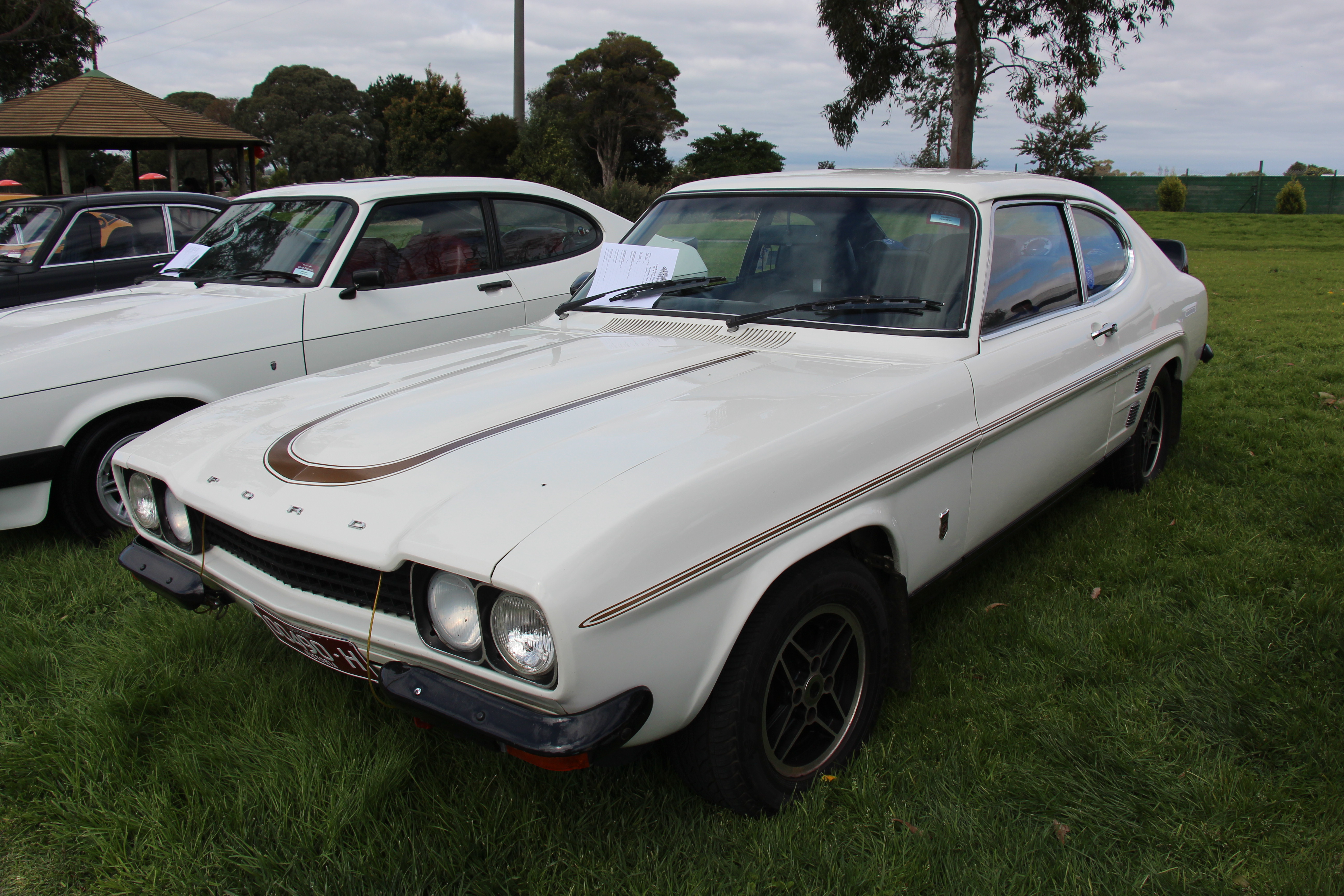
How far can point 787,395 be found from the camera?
2.30 m

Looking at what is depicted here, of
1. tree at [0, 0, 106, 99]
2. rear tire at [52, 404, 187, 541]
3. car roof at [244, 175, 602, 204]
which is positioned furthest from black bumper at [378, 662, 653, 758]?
tree at [0, 0, 106, 99]

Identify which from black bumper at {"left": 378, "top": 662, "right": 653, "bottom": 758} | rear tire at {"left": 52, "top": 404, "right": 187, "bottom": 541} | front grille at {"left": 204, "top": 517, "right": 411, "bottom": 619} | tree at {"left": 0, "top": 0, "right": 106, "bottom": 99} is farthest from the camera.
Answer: tree at {"left": 0, "top": 0, "right": 106, "bottom": 99}

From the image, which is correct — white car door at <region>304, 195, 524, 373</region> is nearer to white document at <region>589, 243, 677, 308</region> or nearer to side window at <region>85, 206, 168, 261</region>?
white document at <region>589, 243, 677, 308</region>

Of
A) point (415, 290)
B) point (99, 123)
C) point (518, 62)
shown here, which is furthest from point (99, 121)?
point (415, 290)

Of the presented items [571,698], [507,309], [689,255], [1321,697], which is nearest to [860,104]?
[507,309]

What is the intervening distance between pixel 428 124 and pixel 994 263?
2100 inches

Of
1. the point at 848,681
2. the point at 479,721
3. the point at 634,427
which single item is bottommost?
the point at 848,681

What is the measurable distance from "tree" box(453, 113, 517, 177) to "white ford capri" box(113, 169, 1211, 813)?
140ft

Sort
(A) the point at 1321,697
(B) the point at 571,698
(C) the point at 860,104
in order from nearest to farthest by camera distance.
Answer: (B) the point at 571,698 < (A) the point at 1321,697 < (C) the point at 860,104

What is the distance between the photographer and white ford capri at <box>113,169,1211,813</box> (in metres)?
1.65

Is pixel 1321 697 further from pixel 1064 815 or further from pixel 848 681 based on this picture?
pixel 848 681

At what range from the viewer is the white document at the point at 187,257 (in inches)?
188

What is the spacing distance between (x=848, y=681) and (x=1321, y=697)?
4.67 feet

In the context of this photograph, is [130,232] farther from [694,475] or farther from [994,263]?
[694,475]
